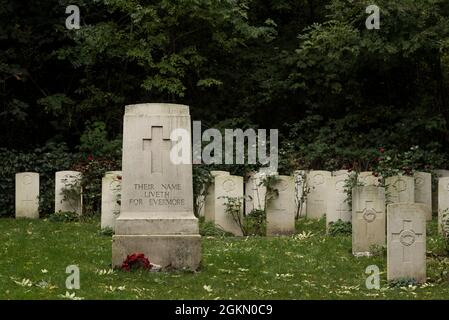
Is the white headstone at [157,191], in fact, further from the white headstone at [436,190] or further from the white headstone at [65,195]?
the white headstone at [436,190]

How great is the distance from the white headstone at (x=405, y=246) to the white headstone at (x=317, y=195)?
294 inches

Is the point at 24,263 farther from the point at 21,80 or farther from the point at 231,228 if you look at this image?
the point at 21,80

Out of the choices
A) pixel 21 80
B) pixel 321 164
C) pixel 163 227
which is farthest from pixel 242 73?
pixel 163 227

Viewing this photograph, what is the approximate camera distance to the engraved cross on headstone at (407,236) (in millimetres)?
10672

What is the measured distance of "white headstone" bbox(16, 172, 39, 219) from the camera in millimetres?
19359

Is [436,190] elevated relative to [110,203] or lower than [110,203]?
elevated

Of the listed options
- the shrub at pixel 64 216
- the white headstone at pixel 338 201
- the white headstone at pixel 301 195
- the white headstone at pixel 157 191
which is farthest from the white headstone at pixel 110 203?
the white headstone at pixel 301 195

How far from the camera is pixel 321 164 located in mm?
22016

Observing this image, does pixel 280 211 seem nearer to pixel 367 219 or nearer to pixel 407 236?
pixel 367 219

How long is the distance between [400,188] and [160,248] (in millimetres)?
6947

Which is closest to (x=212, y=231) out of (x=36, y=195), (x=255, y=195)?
(x=255, y=195)

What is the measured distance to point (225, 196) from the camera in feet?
51.0

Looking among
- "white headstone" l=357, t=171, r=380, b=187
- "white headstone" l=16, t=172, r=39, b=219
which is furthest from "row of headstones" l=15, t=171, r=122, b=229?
"white headstone" l=357, t=171, r=380, b=187

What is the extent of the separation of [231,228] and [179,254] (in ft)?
14.1
